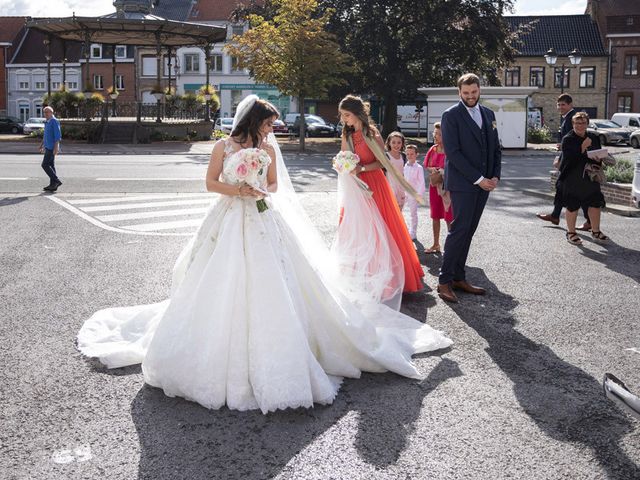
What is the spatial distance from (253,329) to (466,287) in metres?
3.57

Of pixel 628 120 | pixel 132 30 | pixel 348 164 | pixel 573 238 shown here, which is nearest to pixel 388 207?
pixel 348 164

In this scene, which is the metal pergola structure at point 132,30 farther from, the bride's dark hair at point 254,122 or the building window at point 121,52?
the bride's dark hair at point 254,122

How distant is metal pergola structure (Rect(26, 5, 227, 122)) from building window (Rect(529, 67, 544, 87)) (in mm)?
33980

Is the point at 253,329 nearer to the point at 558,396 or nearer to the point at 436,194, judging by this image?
the point at 558,396

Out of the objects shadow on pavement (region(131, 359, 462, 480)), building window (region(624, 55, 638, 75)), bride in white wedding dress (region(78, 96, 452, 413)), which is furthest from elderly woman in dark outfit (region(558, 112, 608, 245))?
building window (region(624, 55, 638, 75))

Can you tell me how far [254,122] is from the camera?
16.3 ft

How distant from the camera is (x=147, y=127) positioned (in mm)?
36094

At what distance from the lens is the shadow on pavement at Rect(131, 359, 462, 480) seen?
3709 mm

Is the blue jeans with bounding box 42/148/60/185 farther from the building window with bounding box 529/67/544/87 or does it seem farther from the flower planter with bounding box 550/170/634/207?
the building window with bounding box 529/67/544/87

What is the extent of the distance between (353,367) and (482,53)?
3699cm

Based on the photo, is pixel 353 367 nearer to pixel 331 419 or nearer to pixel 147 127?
pixel 331 419

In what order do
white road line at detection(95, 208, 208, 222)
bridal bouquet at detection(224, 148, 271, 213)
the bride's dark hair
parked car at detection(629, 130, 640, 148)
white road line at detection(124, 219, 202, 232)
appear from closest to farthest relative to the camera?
1. bridal bouquet at detection(224, 148, 271, 213)
2. the bride's dark hair
3. white road line at detection(124, 219, 202, 232)
4. white road line at detection(95, 208, 208, 222)
5. parked car at detection(629, 130, 640, 148)

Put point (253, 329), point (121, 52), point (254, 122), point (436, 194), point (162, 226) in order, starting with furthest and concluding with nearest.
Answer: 1. point (121, 52)
2. point (162, 226)
3. point (436, 194)
4. point (254, 122)
5. point (253, 329)

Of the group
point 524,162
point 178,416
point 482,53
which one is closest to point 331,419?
point 178,416
